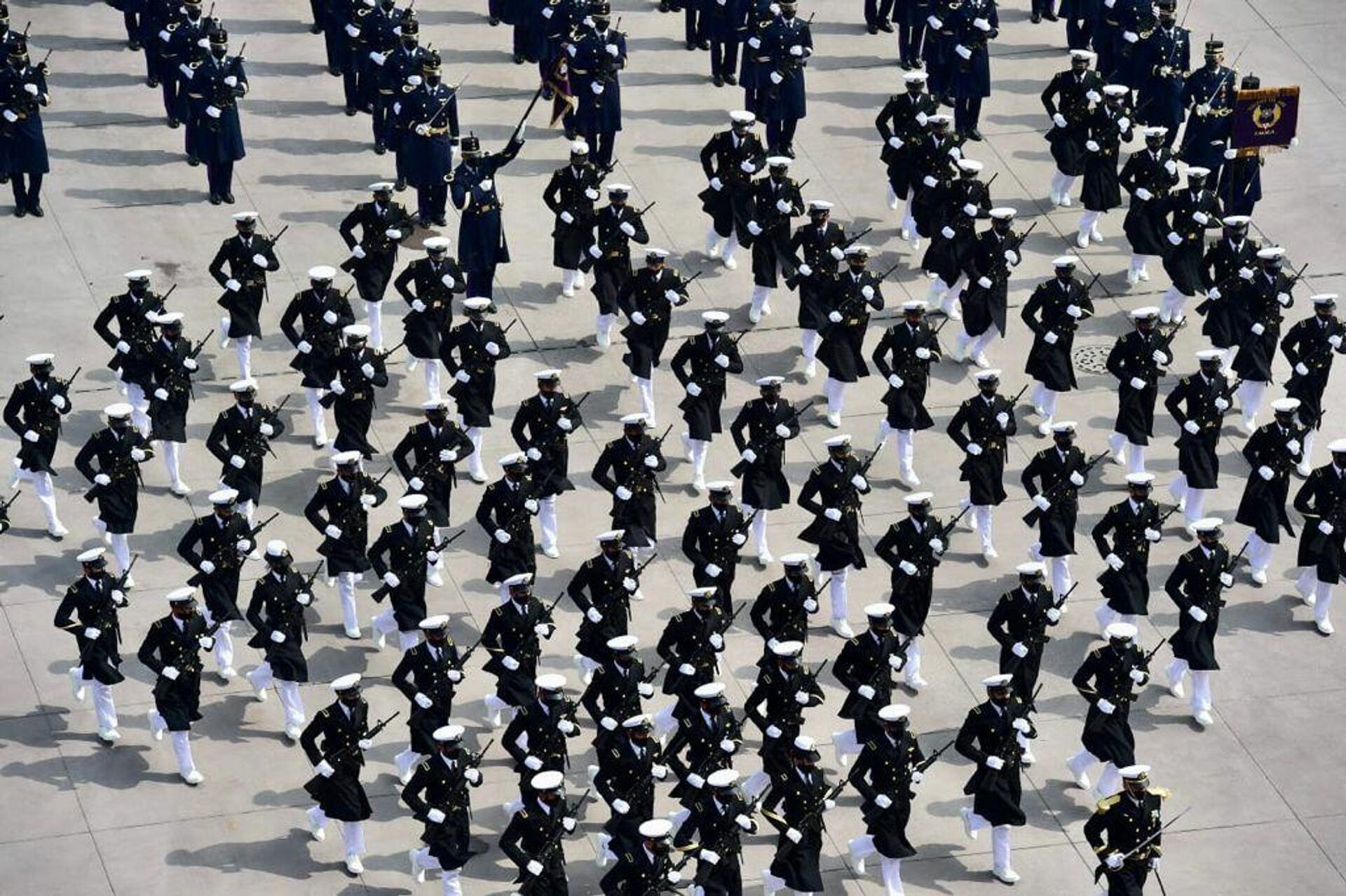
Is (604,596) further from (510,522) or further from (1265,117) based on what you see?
(1265,117)

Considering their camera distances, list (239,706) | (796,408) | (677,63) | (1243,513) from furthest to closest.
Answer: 1. (677,63)
2. (796,408)
3. (1243,513)
4. (239,706)

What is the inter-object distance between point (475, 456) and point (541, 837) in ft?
23.8

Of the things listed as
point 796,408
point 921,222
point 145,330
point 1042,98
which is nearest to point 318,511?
point 145,330

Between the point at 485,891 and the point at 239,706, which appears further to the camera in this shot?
the point at 239,706

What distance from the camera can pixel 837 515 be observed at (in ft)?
104

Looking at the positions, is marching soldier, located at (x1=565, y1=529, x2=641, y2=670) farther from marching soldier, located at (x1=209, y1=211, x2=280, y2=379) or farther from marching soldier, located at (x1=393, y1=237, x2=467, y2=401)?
marching soldier, located at (x1=209, y1=211, x2=280, y2=379)

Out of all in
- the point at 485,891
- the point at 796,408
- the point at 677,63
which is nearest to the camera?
the point at 485,891

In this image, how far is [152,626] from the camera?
29578mm

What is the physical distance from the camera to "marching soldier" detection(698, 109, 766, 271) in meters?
37.2

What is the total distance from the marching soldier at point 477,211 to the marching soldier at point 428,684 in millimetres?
7528

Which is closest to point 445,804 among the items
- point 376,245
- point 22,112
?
point 376,245

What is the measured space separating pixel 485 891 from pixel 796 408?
8.66 metres

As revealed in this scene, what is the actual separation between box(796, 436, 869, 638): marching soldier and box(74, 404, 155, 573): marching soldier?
6658 mm

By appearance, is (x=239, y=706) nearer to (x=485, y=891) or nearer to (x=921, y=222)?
(x=485, y=891)
